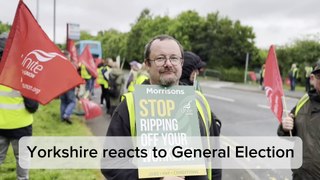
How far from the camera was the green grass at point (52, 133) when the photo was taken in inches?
199

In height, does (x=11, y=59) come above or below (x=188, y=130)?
above

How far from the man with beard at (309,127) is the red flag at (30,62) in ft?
7.00

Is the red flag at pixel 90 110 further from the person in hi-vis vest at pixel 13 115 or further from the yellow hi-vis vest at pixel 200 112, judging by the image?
the yellow hi-vis vest at pixel 200 112

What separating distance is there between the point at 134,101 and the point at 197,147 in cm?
45

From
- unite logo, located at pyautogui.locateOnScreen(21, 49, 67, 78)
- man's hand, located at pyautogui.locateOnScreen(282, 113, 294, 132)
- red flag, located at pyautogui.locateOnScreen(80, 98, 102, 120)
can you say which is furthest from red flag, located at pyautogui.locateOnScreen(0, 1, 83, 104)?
red flag, located at pyautogui.locateOnScreen(80, 98, 102, 120)

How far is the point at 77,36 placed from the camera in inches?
669

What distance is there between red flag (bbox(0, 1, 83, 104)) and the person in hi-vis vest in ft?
1.94

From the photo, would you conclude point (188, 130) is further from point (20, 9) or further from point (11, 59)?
point (20, 9)

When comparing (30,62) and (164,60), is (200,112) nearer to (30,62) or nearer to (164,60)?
(164,60)

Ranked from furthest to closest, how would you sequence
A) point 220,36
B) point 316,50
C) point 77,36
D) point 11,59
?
point 220,36 → point 316,50 → point 77,36 → point 11,59

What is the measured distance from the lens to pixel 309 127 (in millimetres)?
3164

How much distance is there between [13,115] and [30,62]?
91cm

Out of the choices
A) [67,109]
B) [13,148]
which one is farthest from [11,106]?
[67,109]

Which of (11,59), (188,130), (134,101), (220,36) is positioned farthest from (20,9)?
(220,36)
